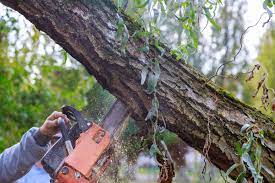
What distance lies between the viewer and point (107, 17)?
2043 mm

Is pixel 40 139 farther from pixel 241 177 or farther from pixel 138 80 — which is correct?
pixel 241 177

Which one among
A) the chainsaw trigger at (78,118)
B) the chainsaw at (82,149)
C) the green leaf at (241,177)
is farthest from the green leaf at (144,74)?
the green leaf at (241,177)

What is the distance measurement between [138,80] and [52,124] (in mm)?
488

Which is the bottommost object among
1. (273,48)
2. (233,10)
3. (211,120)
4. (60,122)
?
(60,122)

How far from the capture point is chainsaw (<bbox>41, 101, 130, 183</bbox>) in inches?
81.8

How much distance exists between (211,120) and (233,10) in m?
6.29

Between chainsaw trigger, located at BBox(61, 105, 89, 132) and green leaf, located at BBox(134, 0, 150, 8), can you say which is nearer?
green leaf, located at BBox(134, 0, 150, 8)

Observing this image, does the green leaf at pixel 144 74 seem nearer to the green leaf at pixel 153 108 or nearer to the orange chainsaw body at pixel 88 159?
the green leaf at pixel 153 108

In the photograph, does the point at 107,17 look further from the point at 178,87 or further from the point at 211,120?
the point at 211,120

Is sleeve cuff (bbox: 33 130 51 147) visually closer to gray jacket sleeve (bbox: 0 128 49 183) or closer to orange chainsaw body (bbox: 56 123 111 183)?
gray jacket sleeve (bbox: 0 128 49 183)

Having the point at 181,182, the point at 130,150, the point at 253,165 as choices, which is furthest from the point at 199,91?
the point at 181,182

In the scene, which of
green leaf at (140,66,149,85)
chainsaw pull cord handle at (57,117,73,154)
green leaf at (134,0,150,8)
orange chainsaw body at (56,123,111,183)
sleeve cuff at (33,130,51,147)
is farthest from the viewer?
sleeve cuff at (33,130,51,147)

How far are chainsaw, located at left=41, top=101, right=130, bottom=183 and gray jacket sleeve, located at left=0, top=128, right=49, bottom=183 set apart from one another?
0.73ft

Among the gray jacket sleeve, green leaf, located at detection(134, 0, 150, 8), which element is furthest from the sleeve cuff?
green leaf, located at detection(134, 0, 150, 8)
